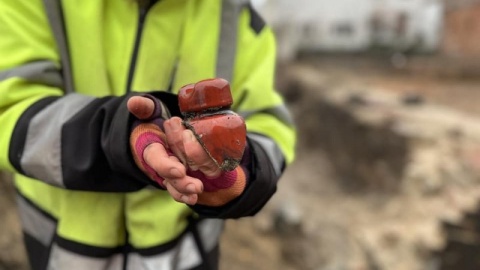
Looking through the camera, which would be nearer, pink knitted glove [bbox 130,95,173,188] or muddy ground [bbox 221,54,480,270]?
pink knitted glove [bbox 130,95,173,188]

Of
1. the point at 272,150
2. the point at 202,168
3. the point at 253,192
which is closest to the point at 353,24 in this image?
the point at 272,150

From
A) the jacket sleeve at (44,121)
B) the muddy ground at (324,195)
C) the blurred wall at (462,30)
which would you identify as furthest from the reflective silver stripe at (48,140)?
the blurred wall at (462,30)

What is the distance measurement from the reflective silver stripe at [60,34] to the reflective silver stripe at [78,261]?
0.65 feet

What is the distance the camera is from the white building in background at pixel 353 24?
5625 millimetres

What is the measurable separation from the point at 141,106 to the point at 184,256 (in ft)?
0.97

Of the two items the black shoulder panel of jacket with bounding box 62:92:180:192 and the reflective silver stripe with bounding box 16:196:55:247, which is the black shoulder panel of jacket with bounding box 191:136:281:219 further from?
the reflective silver stripe with bounding box 16:196:55:247

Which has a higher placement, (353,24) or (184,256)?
(184,256)

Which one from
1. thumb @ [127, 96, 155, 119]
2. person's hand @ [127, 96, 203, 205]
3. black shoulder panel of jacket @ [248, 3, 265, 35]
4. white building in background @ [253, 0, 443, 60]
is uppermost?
thumb @ [127, 96, 155, 119]

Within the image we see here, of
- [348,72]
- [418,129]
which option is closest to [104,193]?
[418,129]

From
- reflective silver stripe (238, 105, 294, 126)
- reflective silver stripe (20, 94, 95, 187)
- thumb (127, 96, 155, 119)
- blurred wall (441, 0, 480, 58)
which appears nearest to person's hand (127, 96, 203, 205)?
thumb (127, 96, 155, 119)

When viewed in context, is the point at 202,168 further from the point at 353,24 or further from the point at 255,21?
the point at 353,24

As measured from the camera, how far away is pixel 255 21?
34.4 inches

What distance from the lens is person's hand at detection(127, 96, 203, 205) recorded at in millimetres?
548

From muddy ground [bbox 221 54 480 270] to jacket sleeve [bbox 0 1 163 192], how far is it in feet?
4.98
